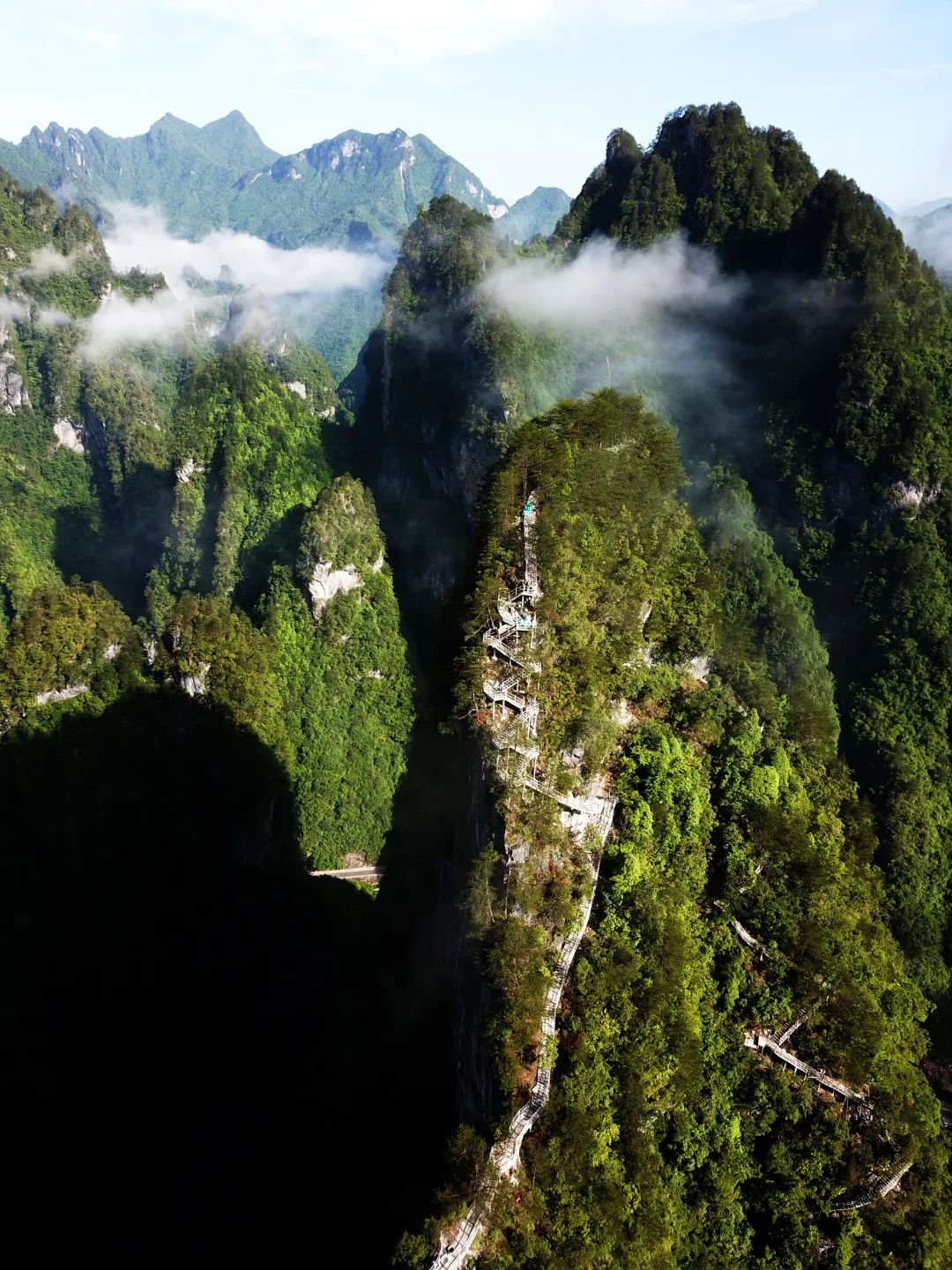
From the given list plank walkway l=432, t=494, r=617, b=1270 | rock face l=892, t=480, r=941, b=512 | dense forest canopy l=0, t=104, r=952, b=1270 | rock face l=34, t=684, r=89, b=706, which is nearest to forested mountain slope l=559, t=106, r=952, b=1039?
rock face l=892, t=480, r=941, b=512

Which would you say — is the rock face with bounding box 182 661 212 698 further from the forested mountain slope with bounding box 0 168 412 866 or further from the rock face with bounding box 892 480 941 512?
the rock face with bounding box 892 480 941 512

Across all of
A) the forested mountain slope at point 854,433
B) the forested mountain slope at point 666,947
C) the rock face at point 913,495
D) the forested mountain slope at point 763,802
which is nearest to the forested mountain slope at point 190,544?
the forested mountain slope at point 763,802

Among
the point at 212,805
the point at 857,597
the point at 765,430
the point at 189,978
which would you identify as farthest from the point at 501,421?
the point at 189,978

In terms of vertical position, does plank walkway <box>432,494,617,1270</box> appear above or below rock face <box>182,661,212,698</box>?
above

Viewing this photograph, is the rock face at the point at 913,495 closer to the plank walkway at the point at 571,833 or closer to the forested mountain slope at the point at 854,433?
the forested mountain slope at the point at 854,433

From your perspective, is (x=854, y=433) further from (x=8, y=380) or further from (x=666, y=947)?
(x=8, y=380)

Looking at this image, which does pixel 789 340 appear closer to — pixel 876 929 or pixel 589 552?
pixel 589 552
